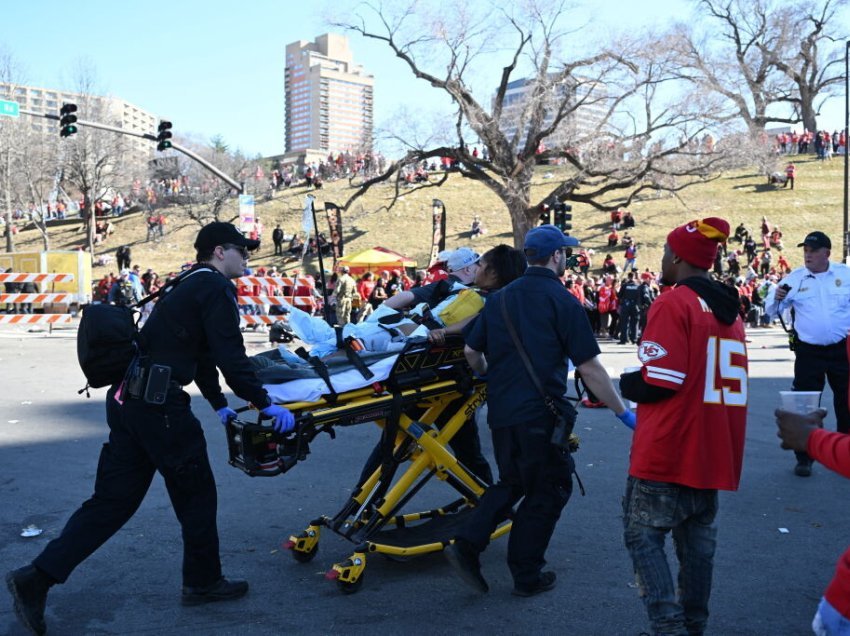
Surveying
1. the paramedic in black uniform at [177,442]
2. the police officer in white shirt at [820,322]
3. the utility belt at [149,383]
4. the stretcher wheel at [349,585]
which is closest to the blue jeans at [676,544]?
the stretcher wheel at [349,585]

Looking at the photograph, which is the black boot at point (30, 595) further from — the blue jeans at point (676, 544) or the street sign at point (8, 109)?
the street sign at point (8, 109)

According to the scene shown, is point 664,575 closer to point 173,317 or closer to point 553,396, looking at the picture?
point 553,396

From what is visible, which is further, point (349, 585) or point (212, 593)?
point (349, 585)

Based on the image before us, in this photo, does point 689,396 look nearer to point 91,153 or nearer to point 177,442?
point 177,442

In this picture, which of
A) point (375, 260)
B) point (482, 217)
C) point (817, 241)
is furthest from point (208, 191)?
point (817, 241)

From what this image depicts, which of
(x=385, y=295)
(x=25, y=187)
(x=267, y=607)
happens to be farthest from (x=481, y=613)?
(x=25, y=187)

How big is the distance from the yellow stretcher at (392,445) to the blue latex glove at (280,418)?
0.11 m

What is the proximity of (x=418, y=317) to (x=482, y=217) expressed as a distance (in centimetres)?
4534

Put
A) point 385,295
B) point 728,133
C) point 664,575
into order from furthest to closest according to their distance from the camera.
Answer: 1. point 728,133
2. point 385,295
3. point 664,575

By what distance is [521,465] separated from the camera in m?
4.32

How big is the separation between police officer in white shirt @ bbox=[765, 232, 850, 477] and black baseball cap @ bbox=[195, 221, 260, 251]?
16.0 ft

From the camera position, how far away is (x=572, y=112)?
31.7 meters

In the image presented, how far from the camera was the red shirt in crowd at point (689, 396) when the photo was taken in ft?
10.6

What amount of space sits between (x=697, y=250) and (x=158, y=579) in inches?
135
